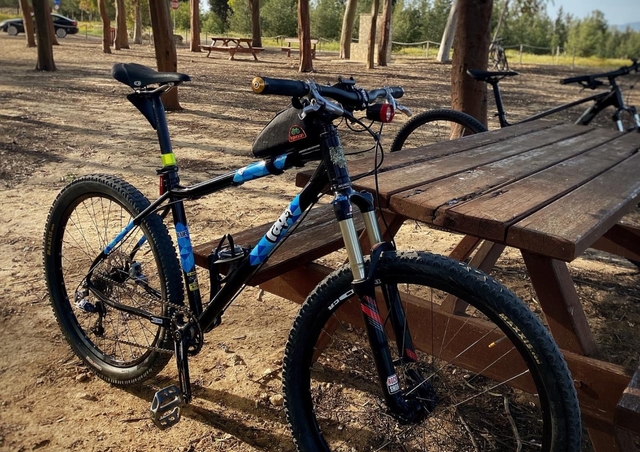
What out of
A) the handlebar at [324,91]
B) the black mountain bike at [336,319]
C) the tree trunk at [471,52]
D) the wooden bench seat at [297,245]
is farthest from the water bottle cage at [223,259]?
the tree trunk at [471,52]

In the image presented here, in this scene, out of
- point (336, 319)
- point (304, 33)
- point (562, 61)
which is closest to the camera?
point (336, 319)

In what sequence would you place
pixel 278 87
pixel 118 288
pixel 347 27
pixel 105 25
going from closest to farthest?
pixel 278 87
pixel 118 288
pixel 105 25
pixel 347 27

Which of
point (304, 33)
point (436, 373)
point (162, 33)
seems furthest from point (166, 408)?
point (304, 33)

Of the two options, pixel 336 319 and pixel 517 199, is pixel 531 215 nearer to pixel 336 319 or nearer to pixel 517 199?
pixel 517 199

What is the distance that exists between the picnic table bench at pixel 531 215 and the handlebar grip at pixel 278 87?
0.49 m

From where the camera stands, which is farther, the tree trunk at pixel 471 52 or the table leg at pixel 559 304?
the tree trunk at pixel 471 52

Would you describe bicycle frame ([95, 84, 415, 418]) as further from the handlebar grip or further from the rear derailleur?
the handlebar grip

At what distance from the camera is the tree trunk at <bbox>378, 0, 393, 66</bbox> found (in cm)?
A: 1929

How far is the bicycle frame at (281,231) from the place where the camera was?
63.2 inches

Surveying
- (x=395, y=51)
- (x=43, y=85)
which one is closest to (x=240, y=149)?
(x=43, y=85)

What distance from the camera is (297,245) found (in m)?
2.40

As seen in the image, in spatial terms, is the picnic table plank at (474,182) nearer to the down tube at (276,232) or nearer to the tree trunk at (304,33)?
the down tube at (276,232)

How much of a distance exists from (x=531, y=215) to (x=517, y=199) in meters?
0.18

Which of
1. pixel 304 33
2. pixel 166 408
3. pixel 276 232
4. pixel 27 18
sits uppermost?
pixel 27 18
